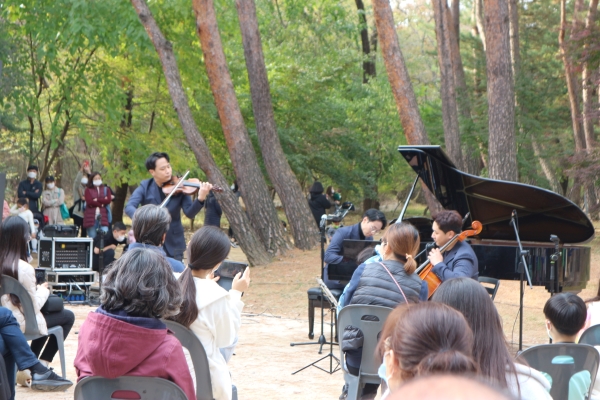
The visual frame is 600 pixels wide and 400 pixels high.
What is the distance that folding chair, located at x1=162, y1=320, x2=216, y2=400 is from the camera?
3.58 metres

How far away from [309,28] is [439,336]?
24.8m

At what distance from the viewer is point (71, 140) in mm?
23641

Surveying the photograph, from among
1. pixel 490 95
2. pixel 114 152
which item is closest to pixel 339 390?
pixel 490 95

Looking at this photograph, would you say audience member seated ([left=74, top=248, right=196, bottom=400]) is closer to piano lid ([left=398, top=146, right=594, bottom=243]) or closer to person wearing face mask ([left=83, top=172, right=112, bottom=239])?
piano lid ([left=398, top=146, right=594, bottom=243])

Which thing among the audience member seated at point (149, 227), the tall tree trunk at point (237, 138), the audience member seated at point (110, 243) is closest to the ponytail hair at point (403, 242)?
the audience member seated at point (149, 227)

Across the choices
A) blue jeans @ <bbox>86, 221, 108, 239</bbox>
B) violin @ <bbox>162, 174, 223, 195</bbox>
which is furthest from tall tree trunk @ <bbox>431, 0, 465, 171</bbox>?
violin @ <bbox>162, 174, 223, 195</bbox>

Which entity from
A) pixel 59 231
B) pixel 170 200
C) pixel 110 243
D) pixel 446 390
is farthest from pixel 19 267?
pixel 110 243

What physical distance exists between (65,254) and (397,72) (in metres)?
6.28

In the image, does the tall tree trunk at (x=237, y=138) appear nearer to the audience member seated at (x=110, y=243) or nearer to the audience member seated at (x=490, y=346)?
the audience member seated at (x=110, y=243)

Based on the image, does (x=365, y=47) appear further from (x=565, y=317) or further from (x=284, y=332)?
(x=565, y=317)

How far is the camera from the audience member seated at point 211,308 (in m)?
3.63

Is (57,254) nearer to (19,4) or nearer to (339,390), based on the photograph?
(339,390)

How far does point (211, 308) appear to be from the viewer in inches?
145

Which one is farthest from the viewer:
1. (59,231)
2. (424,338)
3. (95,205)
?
(95,205)
